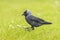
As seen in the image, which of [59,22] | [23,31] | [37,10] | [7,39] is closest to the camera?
[7,39]

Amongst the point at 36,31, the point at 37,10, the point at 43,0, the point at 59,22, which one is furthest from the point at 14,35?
the point at 43,0

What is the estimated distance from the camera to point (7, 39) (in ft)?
28.0

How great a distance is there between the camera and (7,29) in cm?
961

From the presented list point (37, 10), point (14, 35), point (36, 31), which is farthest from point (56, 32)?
point (37, 10)

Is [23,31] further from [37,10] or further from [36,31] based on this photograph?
[37,10]

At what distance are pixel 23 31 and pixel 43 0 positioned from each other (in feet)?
35.0

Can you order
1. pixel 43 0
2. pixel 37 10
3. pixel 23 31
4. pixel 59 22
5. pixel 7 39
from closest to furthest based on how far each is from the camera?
pixel 7 39, pixel 23 31, pixel 59 22, pixel 37 10, pixel 43 0

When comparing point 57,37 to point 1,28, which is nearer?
point 57,37

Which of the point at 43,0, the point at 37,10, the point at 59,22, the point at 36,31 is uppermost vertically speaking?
the point at 43,0

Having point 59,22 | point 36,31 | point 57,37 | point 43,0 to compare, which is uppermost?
point 43,0

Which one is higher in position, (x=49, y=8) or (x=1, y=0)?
(x=1, y=0)

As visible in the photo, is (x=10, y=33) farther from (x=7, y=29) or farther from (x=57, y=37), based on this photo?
(x=57, y=37)

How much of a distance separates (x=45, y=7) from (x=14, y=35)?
7.94m

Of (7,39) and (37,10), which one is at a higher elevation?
(37,10)
